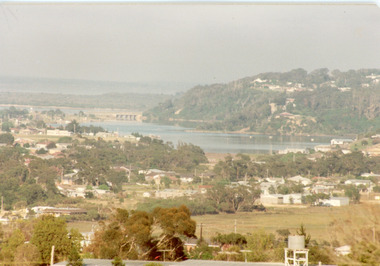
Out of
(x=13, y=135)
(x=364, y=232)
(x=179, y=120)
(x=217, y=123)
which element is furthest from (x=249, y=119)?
(x=364, y=232)

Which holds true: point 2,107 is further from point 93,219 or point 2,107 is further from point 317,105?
point 317,105

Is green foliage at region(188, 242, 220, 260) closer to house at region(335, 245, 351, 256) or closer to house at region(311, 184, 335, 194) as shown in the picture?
house at region(335, 245, 351, 256)

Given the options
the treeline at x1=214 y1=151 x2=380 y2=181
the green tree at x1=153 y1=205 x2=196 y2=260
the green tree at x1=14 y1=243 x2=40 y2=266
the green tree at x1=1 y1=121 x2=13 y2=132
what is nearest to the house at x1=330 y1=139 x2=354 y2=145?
the treeline at x1=214 y1=151 x2=380 y2=181

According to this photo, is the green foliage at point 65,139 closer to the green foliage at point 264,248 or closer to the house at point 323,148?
the house at point 323,148

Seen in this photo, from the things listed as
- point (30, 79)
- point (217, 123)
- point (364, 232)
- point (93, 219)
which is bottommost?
point (93, 219)

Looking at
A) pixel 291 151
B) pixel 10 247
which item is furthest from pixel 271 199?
pixel 10 247
